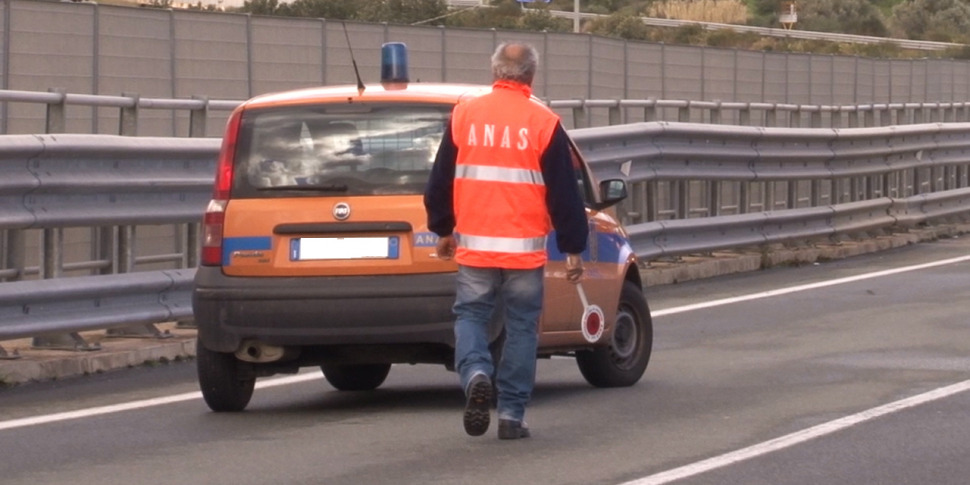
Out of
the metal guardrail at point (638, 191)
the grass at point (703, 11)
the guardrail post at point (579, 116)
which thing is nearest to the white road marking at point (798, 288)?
the metal guardrail at point (638, 191)

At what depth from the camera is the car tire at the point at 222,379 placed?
9.55 meters

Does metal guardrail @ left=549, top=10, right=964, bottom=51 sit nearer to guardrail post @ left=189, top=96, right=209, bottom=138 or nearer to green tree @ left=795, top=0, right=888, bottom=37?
green tree @ left=795, top=0, right=888, bottom=37

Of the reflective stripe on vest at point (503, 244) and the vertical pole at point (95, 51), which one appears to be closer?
the reflective stripe on vest at point (503, 244)

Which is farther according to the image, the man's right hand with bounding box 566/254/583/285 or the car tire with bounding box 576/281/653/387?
the car tire with bounding box 576/281/653/387

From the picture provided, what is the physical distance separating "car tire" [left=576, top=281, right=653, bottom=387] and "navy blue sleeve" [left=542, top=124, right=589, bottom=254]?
1912 millimetres

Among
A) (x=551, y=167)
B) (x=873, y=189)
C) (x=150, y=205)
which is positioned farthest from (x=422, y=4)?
(x=551, y=167)

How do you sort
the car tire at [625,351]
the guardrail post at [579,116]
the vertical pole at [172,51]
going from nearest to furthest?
the car tire at [625,351], the guardrail post at [579,116], the vertical pole at [172,51]

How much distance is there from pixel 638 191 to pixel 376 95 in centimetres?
842

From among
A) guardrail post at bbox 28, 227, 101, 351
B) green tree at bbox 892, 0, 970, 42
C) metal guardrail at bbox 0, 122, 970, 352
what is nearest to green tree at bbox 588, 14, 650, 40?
green tree at bbox 892, 0, 970, 42

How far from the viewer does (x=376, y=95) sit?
941 centimetres

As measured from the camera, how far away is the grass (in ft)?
298

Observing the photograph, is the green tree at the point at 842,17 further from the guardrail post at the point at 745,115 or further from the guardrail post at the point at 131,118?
the guardrail post at the point at 131,118

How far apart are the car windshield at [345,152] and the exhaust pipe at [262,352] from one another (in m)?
0.70

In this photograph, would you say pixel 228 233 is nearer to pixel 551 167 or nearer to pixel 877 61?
pixel 551 167
